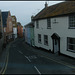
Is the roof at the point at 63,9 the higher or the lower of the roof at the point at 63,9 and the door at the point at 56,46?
the higher

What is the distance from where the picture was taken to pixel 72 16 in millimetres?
14992

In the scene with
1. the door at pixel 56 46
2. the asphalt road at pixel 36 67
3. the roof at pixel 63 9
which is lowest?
the asphalt road at pixel 36 67

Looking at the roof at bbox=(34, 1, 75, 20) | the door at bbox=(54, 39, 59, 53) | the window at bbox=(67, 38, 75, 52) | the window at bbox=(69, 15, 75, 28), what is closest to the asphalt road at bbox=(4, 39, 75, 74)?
the window at bbox=(67, 38, 75, 52)

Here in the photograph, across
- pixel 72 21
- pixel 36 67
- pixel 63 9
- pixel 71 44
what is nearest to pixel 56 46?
pixel 71 44

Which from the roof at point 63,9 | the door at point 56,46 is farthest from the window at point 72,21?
the door at point 56,46

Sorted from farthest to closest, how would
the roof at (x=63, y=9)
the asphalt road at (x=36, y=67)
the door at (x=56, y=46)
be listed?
1. the door at (x=56, y=46)
2. the roof at (x=63, y=9)
3. the asphalt road at (x=36, y=67)

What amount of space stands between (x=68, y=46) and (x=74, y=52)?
1.49 metres

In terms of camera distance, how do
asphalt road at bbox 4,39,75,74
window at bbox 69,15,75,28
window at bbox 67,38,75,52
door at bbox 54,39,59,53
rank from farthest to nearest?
door at bbox 54,39,59,53 < window at bbox 67,38,75,52 < window at bbox 69,15,75,28 < asphalt road at bbox 4,39,75,74

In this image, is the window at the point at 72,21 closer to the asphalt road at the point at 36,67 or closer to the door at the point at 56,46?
the door at the point at 56,46

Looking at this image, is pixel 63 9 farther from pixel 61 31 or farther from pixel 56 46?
pixel 56 46

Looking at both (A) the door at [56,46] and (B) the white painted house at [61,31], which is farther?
(A) the door at [56,46]

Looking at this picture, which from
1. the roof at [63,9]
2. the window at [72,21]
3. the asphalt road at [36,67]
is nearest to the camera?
the asphalt road at [36,67]

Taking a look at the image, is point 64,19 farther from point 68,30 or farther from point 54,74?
point 54,74

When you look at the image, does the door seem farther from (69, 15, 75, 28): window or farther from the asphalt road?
(69, 15, 75, 28): window
